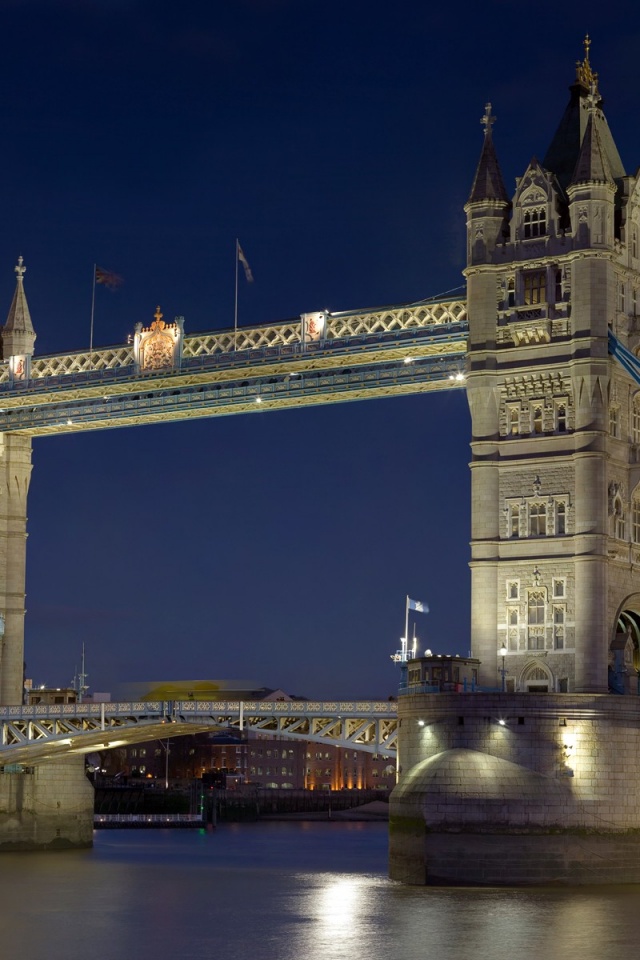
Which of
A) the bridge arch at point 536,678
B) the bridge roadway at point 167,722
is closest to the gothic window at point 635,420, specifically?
the bridge arch at point 536,678

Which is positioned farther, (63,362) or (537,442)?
(63,362)

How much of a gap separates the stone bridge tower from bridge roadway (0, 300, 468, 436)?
2816 mm

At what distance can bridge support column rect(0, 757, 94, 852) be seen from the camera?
89.9 m

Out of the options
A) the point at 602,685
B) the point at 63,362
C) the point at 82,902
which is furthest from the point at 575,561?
the point at 63,362

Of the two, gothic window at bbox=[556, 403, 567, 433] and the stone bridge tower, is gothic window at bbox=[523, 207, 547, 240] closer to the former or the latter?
the stone bridge tower

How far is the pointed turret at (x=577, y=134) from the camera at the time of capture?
7356 centimetres

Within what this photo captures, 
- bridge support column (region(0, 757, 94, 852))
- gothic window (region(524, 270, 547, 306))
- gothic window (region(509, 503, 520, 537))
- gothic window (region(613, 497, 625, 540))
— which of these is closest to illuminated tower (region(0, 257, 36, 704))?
bridge support column (region(0, 757, 94, 852))

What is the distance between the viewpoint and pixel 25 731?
8850 cm

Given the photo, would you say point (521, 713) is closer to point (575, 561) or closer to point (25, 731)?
point (575, 561)

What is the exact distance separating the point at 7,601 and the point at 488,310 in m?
30.7

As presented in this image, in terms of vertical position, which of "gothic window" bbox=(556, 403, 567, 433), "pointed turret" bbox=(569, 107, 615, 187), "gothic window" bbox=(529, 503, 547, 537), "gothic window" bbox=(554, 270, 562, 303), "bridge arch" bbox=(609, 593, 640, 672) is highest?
"pointed turret" bbox=(569, 107, 615, 187)

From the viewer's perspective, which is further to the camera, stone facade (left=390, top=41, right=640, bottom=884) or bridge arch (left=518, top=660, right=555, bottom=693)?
bridge arch (left=518, top=660, right=555, bottom=693)

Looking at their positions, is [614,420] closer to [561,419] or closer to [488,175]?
[561,419]

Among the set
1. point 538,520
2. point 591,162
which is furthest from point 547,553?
point 591,162
